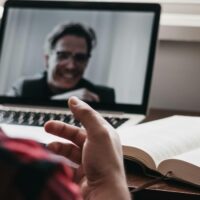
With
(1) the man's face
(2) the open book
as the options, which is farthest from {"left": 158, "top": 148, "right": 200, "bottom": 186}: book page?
(1) the man's face

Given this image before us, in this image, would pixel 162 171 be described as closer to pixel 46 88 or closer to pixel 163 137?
pixel 163 137

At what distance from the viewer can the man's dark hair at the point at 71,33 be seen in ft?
3.04

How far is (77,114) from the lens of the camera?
45 centimetres

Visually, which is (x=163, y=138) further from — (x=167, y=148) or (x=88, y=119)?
(x=88, y=119)

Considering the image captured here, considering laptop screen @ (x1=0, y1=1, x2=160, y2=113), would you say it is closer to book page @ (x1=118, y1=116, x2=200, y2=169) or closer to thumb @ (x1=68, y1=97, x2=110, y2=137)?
book page @ (x1=118, y1=116, x2=200, y2=169)

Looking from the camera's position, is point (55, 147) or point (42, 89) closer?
point (55, 147)

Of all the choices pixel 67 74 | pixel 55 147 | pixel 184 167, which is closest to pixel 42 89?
pixel 67 74

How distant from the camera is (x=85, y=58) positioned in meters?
0.91

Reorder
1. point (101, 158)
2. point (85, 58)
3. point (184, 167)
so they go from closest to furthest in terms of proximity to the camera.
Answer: point (101, 158) < point (184, 167) < point (85, 58)

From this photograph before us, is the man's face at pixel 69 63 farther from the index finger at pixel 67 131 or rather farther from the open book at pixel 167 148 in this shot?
the index finger at pixel 67 131

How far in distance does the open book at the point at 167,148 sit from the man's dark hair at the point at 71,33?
0.84 ft

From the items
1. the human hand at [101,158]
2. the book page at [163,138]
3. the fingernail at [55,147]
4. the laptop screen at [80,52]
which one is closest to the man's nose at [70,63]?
the laptop screen at [80,52]

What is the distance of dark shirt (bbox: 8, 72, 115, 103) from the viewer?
2.91 ft

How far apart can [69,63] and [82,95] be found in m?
0.07
